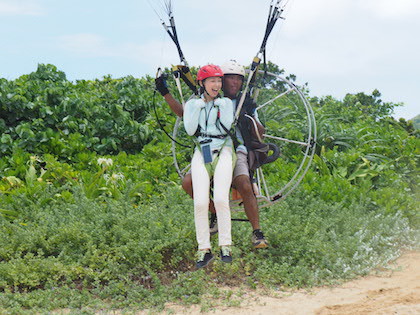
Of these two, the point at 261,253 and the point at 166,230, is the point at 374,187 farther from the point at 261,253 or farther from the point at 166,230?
the point at 166,230

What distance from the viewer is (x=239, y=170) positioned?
5219mm

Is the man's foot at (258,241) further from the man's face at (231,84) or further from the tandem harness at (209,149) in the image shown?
the man's face at (231,84)

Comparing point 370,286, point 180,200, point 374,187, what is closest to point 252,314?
point 370,286

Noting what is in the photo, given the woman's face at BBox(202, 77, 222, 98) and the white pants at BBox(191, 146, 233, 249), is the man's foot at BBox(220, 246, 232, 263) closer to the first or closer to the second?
the white pants at BBox(191, 146, 233, 249)

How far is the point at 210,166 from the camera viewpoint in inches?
199

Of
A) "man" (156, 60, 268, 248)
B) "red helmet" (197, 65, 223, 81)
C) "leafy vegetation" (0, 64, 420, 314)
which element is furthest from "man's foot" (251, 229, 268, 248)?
"red helmet" (197, 65, 223, 81)

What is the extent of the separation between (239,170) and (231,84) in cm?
82

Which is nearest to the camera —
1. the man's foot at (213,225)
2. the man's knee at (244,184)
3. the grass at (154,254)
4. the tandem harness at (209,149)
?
the tandem harness at (209,149)

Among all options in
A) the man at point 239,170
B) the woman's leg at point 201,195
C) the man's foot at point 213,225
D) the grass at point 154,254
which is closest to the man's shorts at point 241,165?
the man at point 239,170

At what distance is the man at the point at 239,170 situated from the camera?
519 cm

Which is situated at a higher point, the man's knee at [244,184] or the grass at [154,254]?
the man's knee at [244,184]

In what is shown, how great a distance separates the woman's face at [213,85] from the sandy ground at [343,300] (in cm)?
200

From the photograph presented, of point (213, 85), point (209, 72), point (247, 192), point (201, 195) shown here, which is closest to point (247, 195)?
point (247, 192)

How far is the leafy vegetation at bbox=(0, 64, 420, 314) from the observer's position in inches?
240
